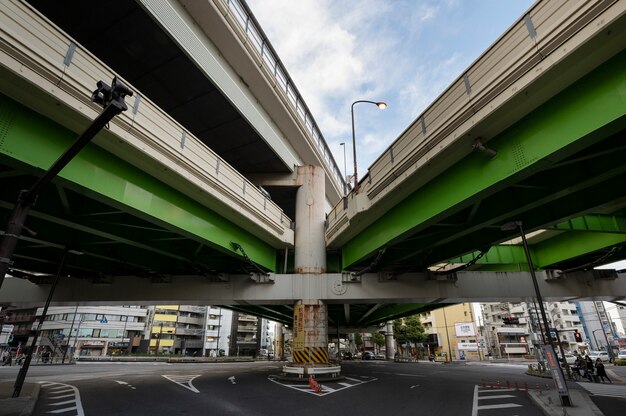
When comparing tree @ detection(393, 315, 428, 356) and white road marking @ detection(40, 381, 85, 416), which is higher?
tree @ detection(393, 315, 428, 356)

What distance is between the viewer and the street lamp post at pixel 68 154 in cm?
483

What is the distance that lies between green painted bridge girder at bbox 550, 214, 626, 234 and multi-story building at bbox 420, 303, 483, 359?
5655cm

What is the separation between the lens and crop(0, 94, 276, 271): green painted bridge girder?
7609 mm

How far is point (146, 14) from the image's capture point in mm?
12656

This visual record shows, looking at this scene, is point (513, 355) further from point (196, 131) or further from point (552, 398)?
point (196, 131)

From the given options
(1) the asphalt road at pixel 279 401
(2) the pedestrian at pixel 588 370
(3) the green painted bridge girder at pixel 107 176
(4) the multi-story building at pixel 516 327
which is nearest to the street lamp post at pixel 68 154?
(3) the green painted bridge girder at pixel 107 176

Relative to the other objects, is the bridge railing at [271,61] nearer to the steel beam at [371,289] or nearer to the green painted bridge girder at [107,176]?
the green painted bridge girder at [107,176]

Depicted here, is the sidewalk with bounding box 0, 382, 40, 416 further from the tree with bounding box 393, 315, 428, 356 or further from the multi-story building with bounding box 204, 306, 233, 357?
the multi-story building with bounding box 204, 306, 233, 357

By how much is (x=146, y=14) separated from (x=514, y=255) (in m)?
22.6

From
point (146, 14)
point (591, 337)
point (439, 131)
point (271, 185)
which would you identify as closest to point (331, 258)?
point (271, 185)

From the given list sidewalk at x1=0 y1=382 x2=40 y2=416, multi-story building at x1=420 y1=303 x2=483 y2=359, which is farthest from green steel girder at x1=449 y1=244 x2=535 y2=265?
multi-story building at x1=420 y1=303 x2=483 y2=359

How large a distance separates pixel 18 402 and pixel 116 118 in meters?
10.0

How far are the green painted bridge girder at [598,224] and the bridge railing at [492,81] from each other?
25.8 feet

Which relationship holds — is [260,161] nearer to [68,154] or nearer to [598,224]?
[68,154]
